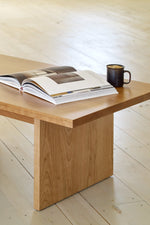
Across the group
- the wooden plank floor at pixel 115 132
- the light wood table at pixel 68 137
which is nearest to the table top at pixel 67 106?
the light wood table at pixel 68 137

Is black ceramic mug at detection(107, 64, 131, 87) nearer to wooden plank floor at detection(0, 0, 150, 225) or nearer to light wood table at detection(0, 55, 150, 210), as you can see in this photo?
light wood table at detection(0, 55, 150, 210)

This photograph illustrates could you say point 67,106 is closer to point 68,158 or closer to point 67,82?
point 67,82

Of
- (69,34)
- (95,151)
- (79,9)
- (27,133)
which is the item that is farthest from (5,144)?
(79,9)

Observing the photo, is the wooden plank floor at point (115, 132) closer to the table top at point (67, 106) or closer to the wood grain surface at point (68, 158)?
the wood grain surface at point (68, 158)

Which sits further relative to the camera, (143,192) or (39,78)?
(143,192)

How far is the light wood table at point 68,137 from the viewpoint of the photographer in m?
1.33

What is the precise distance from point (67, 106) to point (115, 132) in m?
0.90

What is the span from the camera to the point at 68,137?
5.12 ft

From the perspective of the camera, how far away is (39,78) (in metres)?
1.48

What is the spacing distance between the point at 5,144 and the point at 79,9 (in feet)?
15.8

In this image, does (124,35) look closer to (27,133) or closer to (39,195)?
(27,133)

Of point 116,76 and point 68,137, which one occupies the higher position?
point 116,76

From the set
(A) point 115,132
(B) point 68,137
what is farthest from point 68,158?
(A) point 115,132

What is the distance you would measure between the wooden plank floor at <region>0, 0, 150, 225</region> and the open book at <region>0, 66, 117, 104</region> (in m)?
0.40
